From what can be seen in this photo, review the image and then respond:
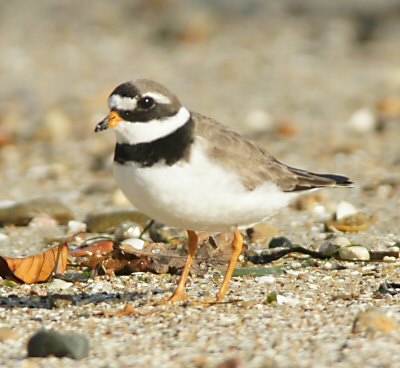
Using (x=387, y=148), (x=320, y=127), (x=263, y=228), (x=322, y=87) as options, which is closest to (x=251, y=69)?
(x=322, y=87)

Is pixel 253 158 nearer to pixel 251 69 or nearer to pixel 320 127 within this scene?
pixel 320 127

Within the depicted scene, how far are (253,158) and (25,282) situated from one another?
1.47m

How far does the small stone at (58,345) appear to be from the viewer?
3.98 m

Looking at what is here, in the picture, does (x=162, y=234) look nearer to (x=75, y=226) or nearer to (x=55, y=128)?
(x=75, y=226)

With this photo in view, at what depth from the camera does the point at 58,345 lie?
4000 millimetres

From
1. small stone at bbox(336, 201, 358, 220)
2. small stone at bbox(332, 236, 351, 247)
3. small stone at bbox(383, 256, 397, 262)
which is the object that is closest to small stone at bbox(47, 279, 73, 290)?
small stone at bbox(332, 236, 351, 247)

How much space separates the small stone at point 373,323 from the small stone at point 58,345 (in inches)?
47.4

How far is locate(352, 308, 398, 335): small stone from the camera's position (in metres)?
4.12

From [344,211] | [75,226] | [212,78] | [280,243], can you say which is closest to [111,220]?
[75,226]

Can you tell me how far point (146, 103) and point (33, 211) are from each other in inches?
99.4

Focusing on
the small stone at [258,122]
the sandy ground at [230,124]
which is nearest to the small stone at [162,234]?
the sandy ground at [230,124]

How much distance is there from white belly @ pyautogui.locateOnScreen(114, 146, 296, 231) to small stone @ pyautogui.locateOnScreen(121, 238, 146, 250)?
3.86 ft

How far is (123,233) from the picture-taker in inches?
244

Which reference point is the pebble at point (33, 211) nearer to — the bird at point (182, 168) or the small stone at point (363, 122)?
the bird at point (182, 168)
